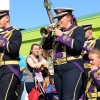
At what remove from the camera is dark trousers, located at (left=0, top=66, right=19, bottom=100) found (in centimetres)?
496

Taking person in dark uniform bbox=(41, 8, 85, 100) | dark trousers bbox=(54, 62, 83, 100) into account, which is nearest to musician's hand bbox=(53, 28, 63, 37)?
person in dark uniform bbox=(41, 8, 85, 100)

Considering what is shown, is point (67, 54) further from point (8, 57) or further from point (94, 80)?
point (8, 57)

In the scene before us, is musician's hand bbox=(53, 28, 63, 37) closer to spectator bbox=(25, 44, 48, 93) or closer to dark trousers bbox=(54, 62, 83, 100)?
dark trousers bbox=(54, 62, 83, 100)

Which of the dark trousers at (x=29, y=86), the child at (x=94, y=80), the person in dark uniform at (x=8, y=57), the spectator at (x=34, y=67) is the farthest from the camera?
the dark trousers at (x=29, y=86)

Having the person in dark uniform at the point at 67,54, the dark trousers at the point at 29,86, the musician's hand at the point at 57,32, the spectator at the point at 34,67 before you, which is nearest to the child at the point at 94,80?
the person in dark uniform at the point at 67,54

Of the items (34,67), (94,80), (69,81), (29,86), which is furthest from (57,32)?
(29,86)

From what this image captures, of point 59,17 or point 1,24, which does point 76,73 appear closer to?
point 59,17

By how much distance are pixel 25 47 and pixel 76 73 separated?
16.3 metres

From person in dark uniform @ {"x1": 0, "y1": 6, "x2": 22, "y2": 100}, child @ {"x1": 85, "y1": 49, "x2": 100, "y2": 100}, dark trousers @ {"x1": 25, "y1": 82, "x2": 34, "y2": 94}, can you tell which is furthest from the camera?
dark trousers @ {"x1": 25, "y1": 82, "x2": 34, "y2": 94}

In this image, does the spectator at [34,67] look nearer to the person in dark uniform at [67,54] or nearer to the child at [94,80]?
the person in dark uniform at [67,54]

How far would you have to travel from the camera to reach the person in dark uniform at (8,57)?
16.2 ft

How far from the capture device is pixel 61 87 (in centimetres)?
504

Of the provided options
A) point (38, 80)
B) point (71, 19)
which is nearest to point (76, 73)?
point (71, 19)

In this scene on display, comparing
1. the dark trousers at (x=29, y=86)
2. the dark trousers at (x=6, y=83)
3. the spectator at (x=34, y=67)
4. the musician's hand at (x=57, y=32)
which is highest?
the musician's hand at (x=57, y=32)
